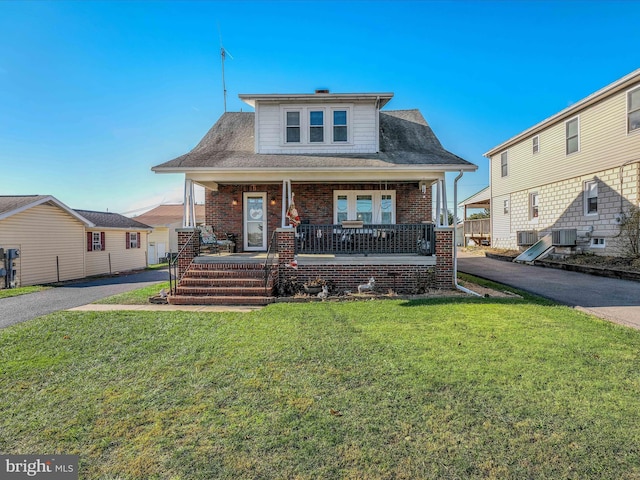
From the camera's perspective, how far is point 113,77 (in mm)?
13000

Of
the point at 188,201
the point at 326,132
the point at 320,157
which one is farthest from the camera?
the point at 326,132

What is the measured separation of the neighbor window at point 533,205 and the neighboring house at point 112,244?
25.5 m

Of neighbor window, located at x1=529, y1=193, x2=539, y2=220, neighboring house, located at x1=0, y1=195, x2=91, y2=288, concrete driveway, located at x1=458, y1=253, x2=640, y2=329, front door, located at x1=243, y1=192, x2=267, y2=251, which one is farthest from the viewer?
neighbor window, located at x1=529, y1=193, x2=539, y2=220

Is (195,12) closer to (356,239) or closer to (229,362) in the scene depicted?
(356,239)

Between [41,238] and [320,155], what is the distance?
50.0ft

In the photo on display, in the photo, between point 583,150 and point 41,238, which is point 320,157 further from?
point 41,238

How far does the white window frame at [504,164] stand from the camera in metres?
20.8

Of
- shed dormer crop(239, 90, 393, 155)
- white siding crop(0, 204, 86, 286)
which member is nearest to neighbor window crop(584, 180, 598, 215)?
shed dormer crop(239, 90, 393, 155)

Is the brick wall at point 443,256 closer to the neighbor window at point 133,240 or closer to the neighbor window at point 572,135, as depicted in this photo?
the neighbor window at point 572,135

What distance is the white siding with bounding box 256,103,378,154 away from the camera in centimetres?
1112

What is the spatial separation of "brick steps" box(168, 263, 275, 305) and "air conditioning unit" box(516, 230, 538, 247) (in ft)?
50.3

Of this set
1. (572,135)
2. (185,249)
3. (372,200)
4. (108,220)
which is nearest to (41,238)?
(108,220)

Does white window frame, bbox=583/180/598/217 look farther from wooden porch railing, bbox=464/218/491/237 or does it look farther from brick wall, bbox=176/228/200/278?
brick wall, bbox=176/228/200/278

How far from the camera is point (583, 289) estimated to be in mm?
8797
